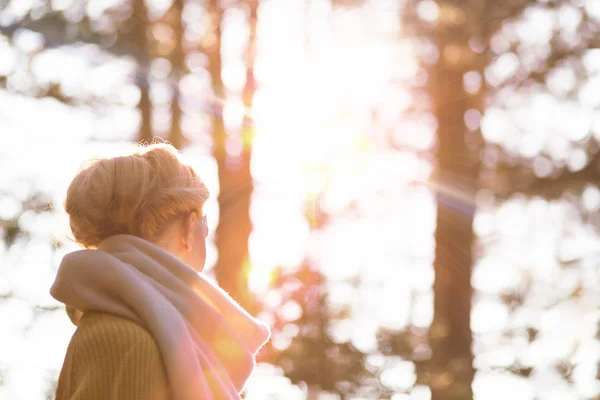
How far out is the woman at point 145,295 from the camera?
1915mm

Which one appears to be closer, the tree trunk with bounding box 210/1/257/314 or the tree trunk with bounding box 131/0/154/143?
the tree trunk with bounding box 210/1/257/314

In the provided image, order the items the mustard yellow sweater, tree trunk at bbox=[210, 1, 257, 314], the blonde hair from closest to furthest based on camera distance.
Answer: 1. the mustard yellow sweater
2. the blonde hair
3. tree trunk at bbox=[210, 1, 257, 314]

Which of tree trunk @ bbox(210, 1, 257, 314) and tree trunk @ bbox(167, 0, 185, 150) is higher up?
tree trunk @ bbox(167, 0, 185, 150)

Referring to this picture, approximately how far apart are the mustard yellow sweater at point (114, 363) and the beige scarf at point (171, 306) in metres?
0.03

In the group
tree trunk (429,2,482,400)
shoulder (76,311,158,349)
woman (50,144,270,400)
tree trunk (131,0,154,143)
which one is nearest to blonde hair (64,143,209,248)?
woman (50,144,270,400)

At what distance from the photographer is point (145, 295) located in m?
2.00

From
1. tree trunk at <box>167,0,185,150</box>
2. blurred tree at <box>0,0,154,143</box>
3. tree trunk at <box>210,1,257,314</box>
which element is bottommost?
tree trunk at <box>210,1,257,314</box>

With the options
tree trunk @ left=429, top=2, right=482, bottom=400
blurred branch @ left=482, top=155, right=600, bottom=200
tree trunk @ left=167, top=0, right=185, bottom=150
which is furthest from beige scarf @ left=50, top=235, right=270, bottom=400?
tree trunk @ left=167, top=0, right=185, bottom=150

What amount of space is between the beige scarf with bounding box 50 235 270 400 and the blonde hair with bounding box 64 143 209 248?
0.05m

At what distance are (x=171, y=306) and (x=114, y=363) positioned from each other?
0.78 feet

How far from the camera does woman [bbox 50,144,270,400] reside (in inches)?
75.4

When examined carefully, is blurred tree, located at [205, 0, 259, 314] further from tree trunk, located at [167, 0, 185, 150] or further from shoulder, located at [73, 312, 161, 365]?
shoulder, located at [73, 312, 161, 365]

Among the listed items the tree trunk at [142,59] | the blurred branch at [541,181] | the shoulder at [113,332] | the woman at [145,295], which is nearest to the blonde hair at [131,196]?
the woman at [145,295]

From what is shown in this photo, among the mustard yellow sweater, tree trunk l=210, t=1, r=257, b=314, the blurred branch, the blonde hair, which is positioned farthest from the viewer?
tree trunk l=210, t=1, r=257, b=314
